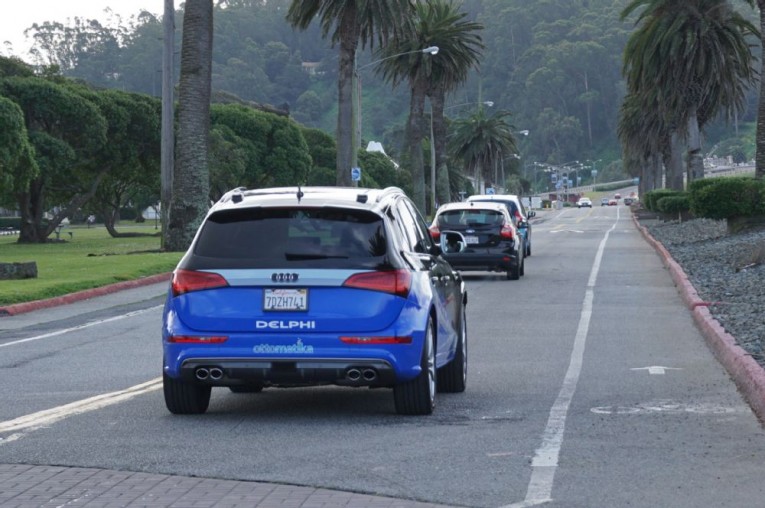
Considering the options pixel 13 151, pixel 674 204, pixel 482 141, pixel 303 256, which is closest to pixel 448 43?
pixel 674 204

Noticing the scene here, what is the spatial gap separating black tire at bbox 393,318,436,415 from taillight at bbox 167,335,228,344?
1.34 m

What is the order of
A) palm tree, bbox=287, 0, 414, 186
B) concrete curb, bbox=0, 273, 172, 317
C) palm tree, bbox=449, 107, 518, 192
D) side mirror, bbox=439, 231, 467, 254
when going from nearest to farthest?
side mirror, bbox=439, 231, 467, 254 → concrete curb, bbox=0, 273, 172, 317 → palm tree, bbox=287, 0, 414, 186 → palm tree, bbox=449, 107, 518, 192

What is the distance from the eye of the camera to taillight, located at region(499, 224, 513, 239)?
2866 cm

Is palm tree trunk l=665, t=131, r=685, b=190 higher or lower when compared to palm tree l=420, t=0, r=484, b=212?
lower

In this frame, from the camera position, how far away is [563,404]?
11266 mm

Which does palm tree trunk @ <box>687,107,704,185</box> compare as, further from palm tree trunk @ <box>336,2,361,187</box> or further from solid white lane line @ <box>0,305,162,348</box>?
solid white lane line @ <box>0,305,162,348</box>

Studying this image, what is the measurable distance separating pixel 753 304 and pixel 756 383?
317 inches

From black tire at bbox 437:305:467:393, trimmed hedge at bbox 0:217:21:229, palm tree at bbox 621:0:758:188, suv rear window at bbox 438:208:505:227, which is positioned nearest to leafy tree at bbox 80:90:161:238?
palm tree at bbox 621:0:758:188

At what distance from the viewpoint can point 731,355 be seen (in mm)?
13664

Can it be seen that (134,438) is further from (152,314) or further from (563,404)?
(152,314)

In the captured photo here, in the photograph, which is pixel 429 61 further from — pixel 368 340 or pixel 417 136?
pixel 368 340

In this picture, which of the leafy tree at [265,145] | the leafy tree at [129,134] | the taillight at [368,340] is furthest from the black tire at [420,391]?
the leafy tree at [265,145]

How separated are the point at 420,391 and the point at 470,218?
738 inches

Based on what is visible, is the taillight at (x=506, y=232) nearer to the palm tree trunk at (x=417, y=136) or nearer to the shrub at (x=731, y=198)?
the shrub at (x=731, y=198)
